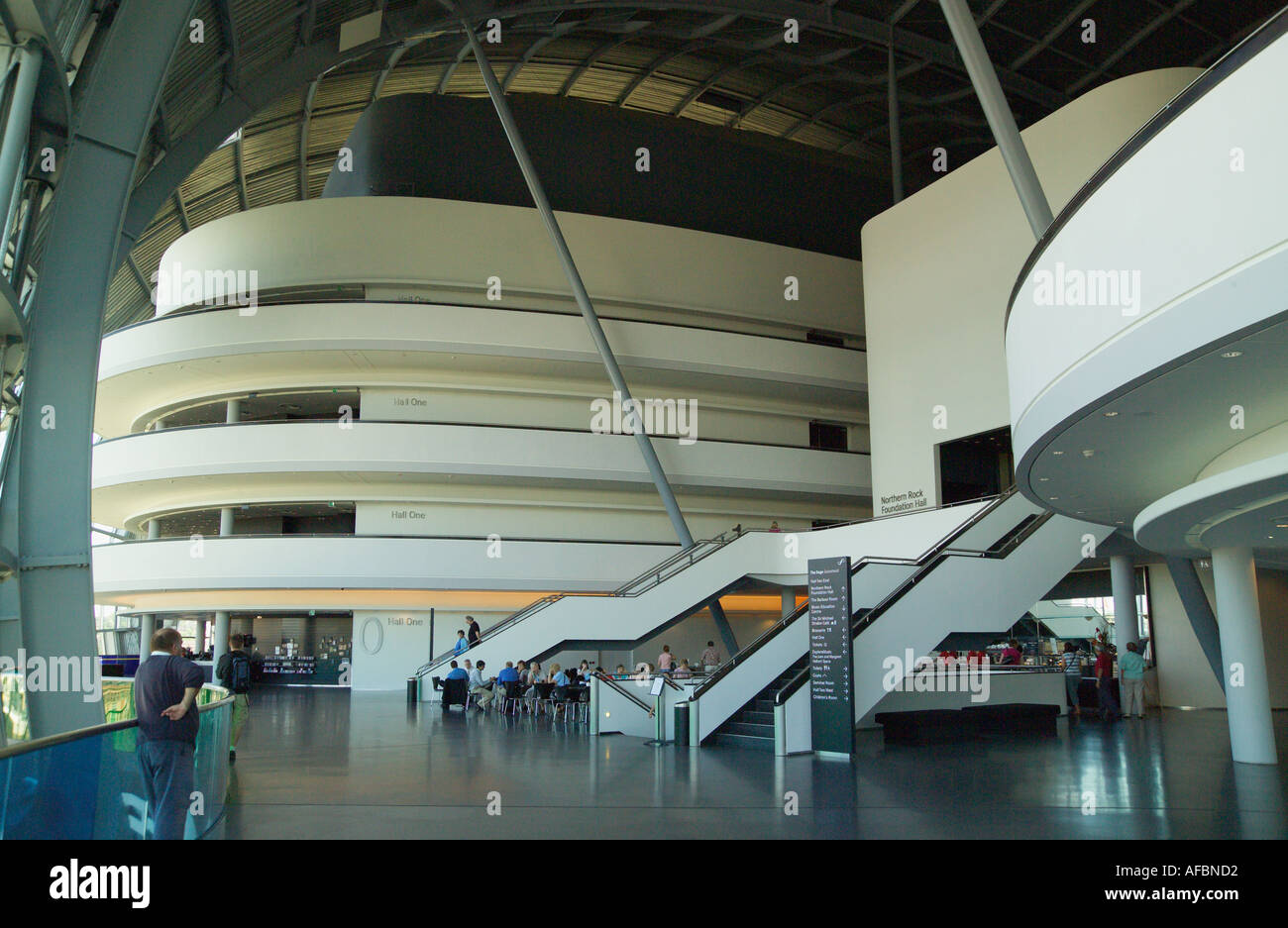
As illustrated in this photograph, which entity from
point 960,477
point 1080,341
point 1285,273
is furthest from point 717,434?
point 1285,273

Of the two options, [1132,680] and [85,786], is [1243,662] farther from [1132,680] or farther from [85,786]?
[85,786]

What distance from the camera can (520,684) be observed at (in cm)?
2088

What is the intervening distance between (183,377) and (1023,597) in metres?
25.7

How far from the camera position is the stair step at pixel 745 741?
14.3 meters

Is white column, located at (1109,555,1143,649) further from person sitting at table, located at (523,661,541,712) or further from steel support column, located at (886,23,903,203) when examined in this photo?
steel support column, located at (886,23,903,203)

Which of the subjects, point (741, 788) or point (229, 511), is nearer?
point (741, 788)

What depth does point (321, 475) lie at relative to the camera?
98.0 ft

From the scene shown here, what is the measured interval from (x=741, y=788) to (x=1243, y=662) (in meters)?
6.41

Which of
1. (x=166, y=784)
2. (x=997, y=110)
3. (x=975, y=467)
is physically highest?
(x=997, y=110)

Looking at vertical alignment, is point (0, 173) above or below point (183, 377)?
below

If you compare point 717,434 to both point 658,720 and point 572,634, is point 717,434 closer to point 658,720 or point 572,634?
point 572,634

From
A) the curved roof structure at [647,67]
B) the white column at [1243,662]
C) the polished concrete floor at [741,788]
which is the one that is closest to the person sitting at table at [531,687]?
the polished concrete floor at [741,788]

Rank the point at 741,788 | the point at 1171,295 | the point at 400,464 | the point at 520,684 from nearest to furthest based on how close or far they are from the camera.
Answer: the point at 1171,295 < the point at 741,788 < the point at 520,684 < the point at 400,464

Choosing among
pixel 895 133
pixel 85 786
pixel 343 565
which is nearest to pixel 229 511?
pixel 343 565
